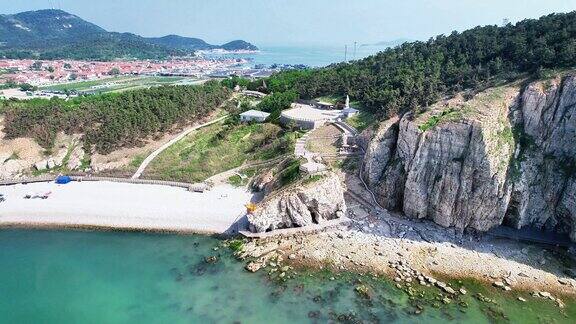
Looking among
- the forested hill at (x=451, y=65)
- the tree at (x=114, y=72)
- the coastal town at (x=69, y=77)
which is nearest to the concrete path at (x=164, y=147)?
the forested hill at (x=451, y=65)

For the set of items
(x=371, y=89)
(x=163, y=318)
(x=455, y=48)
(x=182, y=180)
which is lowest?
(x=163, y=318)

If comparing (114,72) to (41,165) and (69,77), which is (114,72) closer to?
(69,77)

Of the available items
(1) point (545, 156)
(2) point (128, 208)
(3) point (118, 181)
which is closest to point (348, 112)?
(1) point (545, 156)

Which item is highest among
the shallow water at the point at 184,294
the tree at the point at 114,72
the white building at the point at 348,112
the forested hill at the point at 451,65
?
the forested hill at the point at 451,65

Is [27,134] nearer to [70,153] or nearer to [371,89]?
[70,153]

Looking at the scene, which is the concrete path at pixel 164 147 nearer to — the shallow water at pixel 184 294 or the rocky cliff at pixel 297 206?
the shallow water at pixel 184 294

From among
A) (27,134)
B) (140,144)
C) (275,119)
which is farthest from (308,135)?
(27,134)
